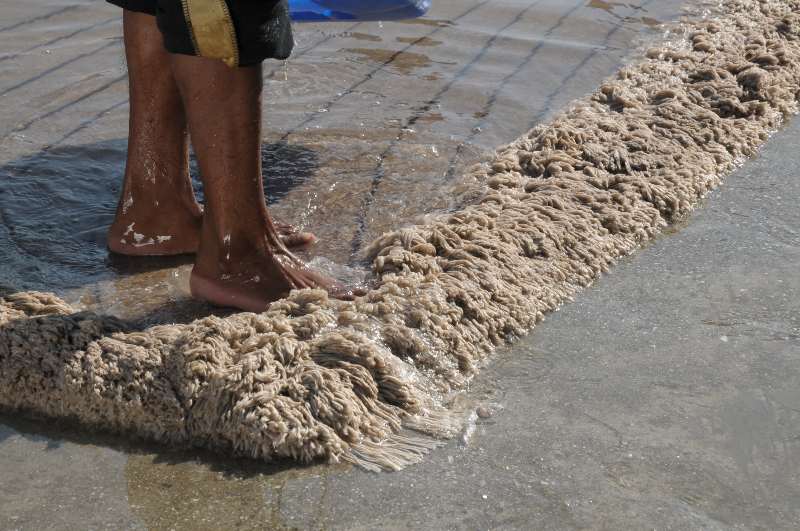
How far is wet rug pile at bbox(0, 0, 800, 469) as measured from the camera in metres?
1.80

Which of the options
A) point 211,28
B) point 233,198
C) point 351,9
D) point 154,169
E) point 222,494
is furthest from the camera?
point 351,9

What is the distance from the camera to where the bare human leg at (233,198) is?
2.05 m

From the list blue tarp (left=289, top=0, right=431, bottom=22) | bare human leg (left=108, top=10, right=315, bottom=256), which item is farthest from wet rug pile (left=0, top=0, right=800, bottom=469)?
blue tarp (left=289, top=0, right=431, bottom=22)

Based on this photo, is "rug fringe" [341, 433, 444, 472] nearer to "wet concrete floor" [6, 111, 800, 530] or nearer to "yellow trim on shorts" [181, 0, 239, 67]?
"wet concrete floor" [6, 111, 800, 530]

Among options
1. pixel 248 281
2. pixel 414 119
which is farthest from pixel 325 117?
pixel 248 281

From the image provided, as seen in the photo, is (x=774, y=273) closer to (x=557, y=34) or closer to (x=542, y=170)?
(x=542, y=170)

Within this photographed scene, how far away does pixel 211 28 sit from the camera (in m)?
1.95

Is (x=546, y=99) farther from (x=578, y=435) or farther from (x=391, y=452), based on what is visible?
(x=391, y=452)

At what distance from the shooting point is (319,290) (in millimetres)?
2113

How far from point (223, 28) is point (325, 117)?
1296 millimetres

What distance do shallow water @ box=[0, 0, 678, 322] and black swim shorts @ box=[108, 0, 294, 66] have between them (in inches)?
21.3

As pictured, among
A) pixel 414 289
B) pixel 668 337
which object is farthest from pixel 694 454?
pixel 414 289

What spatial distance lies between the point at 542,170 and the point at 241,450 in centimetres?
135

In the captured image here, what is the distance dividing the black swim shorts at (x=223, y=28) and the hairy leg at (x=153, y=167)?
15.3 inches
